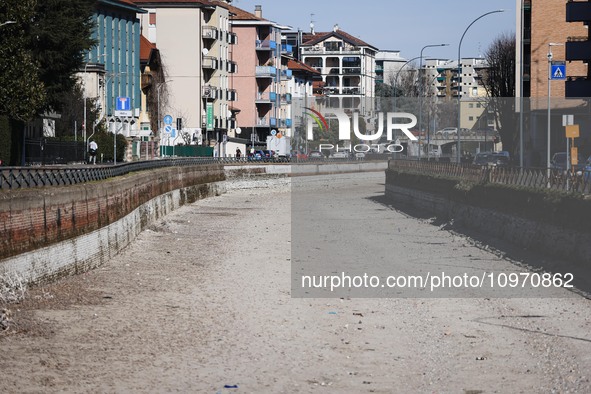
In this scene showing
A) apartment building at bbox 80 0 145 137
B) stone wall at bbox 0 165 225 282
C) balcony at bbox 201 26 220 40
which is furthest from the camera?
balcony at bbox 201 26 220 40

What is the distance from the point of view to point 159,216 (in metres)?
56.1

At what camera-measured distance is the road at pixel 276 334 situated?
1841cm

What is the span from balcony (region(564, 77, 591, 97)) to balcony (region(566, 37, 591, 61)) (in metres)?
1.51

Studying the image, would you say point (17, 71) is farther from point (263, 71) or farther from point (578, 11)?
point (263, 71)

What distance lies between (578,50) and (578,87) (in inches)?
113

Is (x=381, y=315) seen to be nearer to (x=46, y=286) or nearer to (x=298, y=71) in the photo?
(x=46, y=286)

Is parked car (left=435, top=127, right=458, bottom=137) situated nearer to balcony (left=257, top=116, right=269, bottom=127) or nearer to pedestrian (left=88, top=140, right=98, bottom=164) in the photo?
balcony (left=257, top=116, right=269, bottom=127)

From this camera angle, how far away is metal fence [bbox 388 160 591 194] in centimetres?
3366

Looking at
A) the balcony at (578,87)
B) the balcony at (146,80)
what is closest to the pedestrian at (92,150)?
the balcony at (578,87)

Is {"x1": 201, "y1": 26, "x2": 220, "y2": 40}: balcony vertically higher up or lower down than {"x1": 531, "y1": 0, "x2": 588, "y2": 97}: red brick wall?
higher up

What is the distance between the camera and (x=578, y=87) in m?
82.2

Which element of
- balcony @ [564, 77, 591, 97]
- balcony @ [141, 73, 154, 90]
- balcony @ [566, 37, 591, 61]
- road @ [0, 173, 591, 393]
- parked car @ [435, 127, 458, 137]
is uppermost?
balcony @ [566, 37, 591, 61]

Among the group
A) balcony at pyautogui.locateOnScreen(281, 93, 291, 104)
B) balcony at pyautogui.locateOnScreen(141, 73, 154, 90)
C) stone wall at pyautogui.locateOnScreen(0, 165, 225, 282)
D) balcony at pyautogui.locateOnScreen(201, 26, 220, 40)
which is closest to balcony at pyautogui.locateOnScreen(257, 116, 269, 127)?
balcony at pyautogui.locateOnScreen(281, 93, 291, 104)

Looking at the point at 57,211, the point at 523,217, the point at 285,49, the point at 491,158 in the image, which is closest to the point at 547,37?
the point at 491,158
